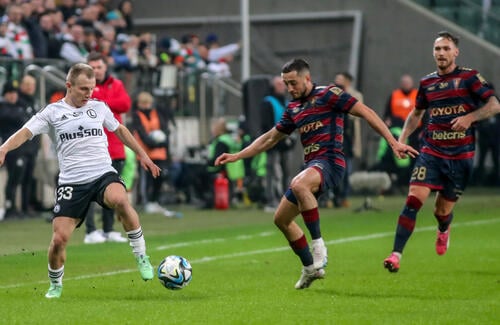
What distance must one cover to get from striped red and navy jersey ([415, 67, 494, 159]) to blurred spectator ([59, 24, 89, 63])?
38.3 feet

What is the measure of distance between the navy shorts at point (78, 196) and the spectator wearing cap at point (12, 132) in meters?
9.52

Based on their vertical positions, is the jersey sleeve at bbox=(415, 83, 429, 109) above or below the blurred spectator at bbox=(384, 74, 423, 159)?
above

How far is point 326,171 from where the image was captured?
11.4 meters

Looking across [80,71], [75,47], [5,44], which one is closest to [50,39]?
[75,47]

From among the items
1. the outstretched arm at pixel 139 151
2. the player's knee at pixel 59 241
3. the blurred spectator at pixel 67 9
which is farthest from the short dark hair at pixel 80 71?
the blurred spectator at pixel 67 9

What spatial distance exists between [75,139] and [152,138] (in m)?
10.8

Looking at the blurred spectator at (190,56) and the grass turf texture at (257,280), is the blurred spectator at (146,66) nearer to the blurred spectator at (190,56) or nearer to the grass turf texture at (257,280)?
the blurred spectator at (190,56)

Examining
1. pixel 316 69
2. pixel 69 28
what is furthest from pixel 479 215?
pixel 316 69

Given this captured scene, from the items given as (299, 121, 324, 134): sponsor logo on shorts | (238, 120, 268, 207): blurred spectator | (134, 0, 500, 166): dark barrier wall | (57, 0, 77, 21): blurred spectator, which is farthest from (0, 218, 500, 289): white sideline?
(134, 0, 500, 166): dark barrier wall

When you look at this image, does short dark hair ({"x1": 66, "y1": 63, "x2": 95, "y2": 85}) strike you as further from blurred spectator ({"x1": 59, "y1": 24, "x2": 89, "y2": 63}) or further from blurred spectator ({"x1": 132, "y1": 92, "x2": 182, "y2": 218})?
blurred spectator ({"x1": 59, "y1": 24, "x2": 89, "y2": 63})

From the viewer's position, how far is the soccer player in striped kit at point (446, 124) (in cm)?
1237

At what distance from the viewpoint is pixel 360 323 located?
29.5 feet

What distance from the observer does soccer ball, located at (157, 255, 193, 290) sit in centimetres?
1081

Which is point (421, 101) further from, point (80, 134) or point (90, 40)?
point (90, 40)
